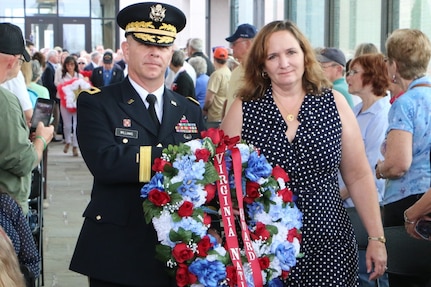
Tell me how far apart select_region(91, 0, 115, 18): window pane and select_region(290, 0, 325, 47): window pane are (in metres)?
22.8

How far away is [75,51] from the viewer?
3366cm

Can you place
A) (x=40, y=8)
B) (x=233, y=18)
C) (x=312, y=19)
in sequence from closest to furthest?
(x=312, y=19)
(x=233, y=18)
(x=40, y=8)

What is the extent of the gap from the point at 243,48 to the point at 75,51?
26.8 meters

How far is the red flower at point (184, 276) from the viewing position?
3.10 metres

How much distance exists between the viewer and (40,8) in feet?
118

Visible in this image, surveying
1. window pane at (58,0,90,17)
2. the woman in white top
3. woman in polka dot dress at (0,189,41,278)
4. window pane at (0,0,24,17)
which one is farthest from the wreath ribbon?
window pane at (0,0,24,17)

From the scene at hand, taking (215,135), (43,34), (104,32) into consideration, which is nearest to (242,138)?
(215,135)

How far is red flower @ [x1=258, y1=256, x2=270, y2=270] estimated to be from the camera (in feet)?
10.4

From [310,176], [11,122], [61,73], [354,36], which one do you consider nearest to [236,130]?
[310,176]

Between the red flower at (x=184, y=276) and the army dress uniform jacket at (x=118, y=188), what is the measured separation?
245 mm

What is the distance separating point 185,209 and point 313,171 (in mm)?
733

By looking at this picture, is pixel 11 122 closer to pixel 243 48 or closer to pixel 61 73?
pixel 243 48

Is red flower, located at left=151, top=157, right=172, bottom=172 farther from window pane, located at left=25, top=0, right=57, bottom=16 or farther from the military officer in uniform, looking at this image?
window pane, located at left=25, top=0, right=57, bottom=16

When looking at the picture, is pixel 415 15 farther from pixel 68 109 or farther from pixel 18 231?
pixel 68 109
